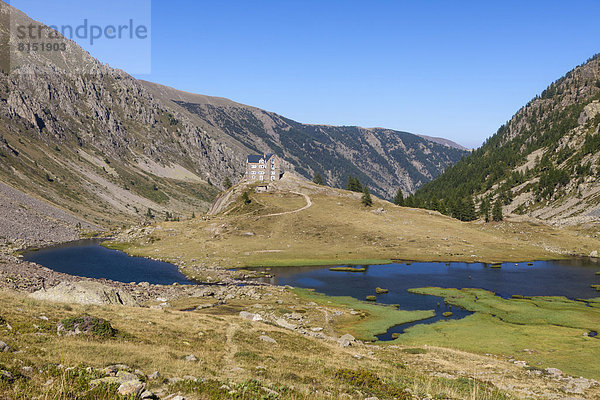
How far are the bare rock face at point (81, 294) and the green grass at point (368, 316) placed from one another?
1334 inches

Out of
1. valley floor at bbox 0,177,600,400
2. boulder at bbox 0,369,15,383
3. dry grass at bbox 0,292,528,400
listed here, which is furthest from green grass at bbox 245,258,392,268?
boulder at bbox 0,369,15,383

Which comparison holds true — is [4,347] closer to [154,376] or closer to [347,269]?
[154,376]

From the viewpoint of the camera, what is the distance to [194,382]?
20938 mm

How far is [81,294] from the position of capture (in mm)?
50875

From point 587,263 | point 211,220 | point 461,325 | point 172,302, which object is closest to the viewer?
point 461,325

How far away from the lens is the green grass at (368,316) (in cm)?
5959

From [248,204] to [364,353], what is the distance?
140471 millimetres

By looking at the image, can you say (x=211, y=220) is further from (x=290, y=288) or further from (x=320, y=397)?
(x=320, y=397)

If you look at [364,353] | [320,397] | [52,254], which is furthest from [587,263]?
[52,254]

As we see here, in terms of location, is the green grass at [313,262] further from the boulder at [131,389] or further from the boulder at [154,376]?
the boulder at [131,389]

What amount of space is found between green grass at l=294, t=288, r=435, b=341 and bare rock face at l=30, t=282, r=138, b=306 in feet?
111

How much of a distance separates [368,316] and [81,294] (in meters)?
45.5

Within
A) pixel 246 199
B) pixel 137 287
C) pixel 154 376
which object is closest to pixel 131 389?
pixel 154 376

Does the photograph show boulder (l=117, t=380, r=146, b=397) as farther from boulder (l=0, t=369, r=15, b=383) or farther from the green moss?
the green moss
